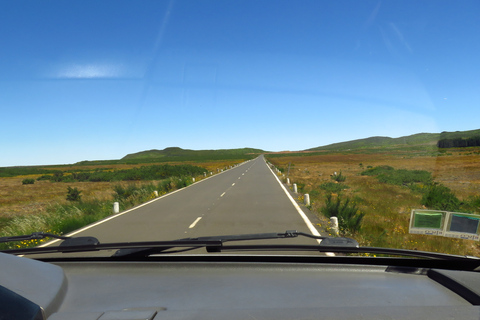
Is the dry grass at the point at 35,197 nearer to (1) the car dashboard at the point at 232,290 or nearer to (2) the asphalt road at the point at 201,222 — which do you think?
(2) the asphalt road at the point at 201,222

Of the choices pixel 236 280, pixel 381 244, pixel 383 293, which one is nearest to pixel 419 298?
pixel 383 293

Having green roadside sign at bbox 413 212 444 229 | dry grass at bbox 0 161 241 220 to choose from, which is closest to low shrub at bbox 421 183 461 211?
green roadside sign at bbox 413 212 444 229

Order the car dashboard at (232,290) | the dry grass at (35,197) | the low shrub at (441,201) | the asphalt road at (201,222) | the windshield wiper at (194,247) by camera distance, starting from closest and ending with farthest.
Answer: the car dashboard at (232,290) → the windshield wiper at (194,247) → the asphalt road at (201,222) → the low shrub at (441,201) → the dry grass at (35,197)

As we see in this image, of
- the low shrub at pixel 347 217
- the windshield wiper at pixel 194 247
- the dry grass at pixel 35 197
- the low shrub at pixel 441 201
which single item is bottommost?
the dry grass at pixel 35 197

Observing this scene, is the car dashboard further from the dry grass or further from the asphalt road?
the dry grass

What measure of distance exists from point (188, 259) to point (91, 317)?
1591mm

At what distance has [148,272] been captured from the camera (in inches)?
112

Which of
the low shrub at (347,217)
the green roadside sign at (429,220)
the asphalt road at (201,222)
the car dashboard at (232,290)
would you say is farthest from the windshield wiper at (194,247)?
the low shrub at (347,217)

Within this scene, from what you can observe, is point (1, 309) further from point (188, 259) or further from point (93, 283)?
point (188, 259)

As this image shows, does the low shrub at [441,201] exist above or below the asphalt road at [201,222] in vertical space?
above

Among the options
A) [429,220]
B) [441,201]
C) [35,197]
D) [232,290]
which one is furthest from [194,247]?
[35,197]

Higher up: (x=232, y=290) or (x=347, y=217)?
(x=232, y=290)

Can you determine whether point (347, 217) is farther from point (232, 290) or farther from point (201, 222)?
point (232, 290)

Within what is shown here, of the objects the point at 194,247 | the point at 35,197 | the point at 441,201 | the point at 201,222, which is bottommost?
the point at 35,197
